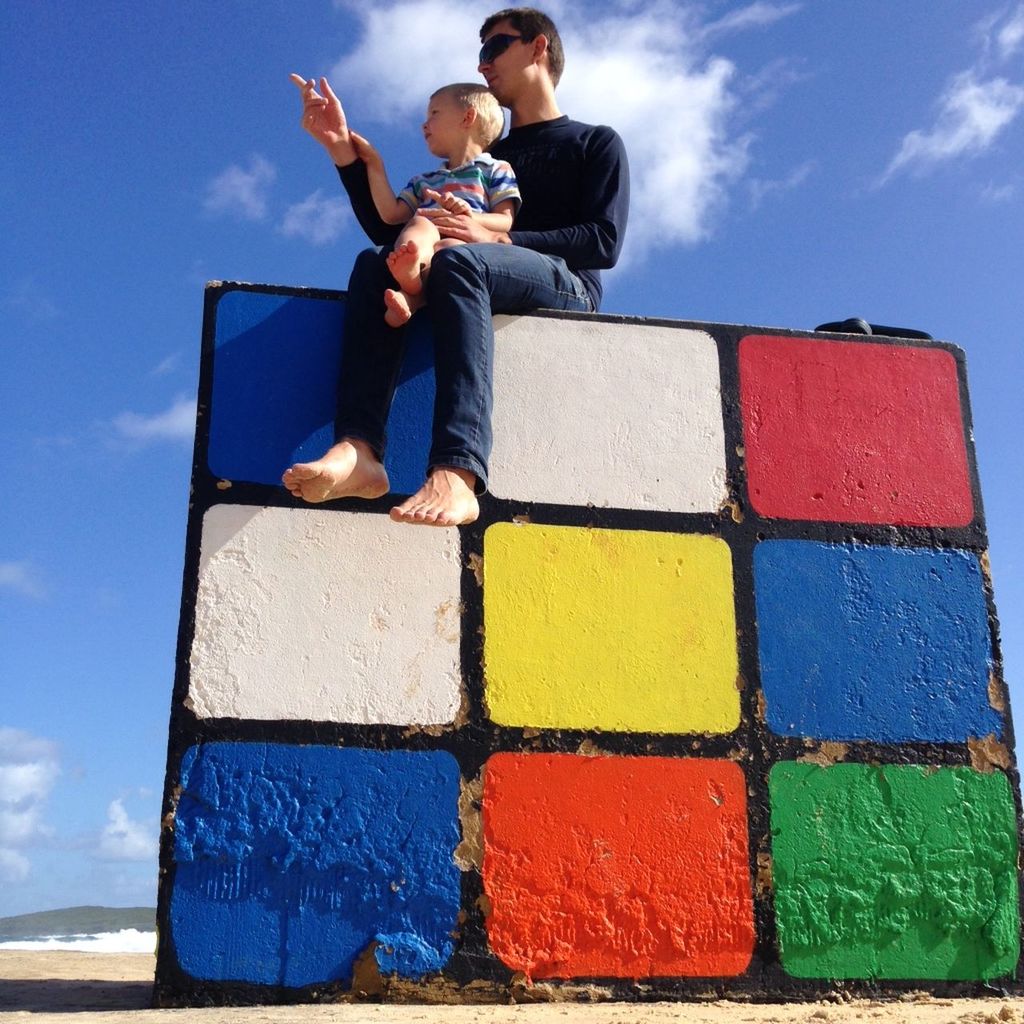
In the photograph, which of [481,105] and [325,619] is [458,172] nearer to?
[481,105]

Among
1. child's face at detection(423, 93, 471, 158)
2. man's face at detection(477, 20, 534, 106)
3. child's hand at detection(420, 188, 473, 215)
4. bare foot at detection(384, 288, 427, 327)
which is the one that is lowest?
bare foot at detection(384, 288, 427, 327)

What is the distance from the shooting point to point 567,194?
2178mm

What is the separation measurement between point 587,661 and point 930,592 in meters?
0.65

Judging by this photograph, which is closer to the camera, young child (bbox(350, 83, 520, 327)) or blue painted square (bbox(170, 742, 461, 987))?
blue painted square (bbox(170, 742, 461, 987))

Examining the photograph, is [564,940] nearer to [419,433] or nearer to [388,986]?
[388,986]

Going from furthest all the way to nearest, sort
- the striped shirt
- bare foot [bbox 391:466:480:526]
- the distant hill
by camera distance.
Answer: the distant hill, the striped shirt, bare foot [bbox 391:466:480:526]

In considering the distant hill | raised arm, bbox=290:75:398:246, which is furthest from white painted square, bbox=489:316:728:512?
the distant hill

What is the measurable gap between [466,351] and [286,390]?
323 mm

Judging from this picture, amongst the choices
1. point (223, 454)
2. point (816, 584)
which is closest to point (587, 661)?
point (816, 584)

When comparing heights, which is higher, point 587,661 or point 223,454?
point 223,454

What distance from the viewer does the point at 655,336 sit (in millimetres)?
1974

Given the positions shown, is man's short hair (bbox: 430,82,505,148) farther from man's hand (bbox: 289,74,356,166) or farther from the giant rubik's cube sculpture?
the giant rubik's cube sculpture

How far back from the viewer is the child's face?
2.07 m

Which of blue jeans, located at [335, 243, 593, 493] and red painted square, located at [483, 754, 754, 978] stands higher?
blue jeans, located at [335, 243, 593, 493]
